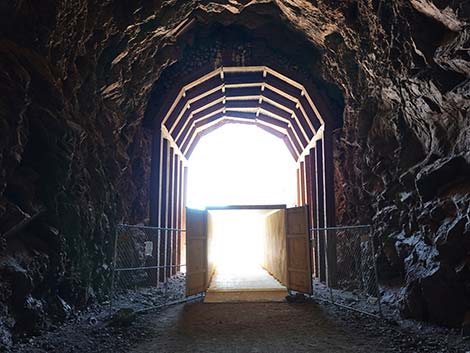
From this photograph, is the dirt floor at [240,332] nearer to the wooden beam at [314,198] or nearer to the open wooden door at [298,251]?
the open wooden door at [298,251]

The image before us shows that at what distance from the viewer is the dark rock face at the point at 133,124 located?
220 inches

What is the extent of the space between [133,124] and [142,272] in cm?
454

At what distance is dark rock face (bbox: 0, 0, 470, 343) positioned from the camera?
558 centimetres

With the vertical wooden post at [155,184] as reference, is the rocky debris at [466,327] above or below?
below

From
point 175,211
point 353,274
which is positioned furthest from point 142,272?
point 353,274

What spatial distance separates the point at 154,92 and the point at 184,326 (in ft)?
26.8

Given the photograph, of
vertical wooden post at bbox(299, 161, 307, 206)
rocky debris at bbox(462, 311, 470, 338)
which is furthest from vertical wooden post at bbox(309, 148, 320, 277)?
rocky debris at bbox(462, 311, 470, 338)

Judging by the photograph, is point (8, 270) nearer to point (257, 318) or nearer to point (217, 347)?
point (217, 347)

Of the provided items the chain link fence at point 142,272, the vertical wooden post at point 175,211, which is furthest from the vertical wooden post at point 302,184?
the chain link fence at point 142,272

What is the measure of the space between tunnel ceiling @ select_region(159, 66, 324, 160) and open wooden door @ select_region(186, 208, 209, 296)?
410 centimetres

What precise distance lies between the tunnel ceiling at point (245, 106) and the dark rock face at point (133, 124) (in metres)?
2.10

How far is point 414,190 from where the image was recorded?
Answer: 25.8 ft

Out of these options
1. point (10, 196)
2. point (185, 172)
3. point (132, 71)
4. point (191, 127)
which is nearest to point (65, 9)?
point (10, 196)

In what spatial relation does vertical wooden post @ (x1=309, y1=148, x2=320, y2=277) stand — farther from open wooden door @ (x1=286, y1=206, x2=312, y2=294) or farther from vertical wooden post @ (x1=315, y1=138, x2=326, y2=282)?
open wooden door @ (x1=286, y1=206, x2=312, y2=294)
